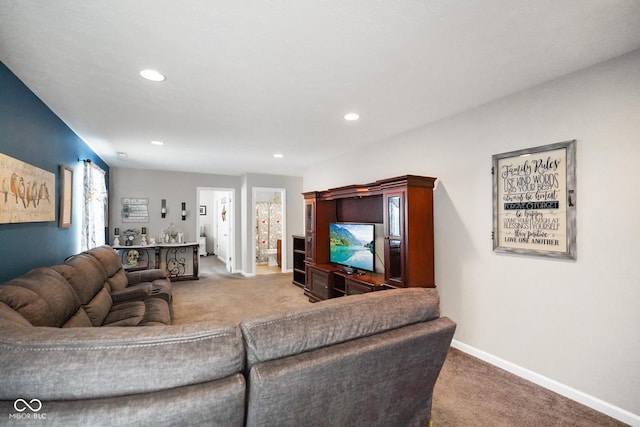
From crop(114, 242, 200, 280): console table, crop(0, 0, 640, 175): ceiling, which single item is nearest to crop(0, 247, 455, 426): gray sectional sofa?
crop(0, 0, 640, 175): ceiling

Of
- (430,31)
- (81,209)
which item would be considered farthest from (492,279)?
(81,209)

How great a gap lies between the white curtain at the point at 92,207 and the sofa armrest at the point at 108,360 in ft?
11.7

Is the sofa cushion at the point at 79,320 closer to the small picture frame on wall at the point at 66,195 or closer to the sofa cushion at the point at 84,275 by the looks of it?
the sofa cushion at the point at 84,275

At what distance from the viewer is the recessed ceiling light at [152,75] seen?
2118mm

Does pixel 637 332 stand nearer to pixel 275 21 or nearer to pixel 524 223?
pixel 524 223

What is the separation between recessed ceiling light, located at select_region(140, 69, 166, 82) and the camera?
2.12 metres

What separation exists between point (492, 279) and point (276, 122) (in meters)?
2.72

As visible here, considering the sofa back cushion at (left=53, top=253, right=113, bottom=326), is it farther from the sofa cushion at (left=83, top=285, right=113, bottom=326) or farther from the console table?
the console table

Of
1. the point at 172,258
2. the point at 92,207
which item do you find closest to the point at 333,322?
the point at 92,207

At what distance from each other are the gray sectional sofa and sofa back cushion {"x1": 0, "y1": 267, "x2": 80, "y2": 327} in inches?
0.6

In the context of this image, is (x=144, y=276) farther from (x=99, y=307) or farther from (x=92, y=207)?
(x=99, y=307)

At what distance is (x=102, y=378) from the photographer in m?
0.86

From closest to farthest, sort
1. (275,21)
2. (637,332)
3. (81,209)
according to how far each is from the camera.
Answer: (275,21)
(637,332)
(81,209)

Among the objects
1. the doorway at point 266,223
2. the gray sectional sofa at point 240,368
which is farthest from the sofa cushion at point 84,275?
the doorway at point 266,223
